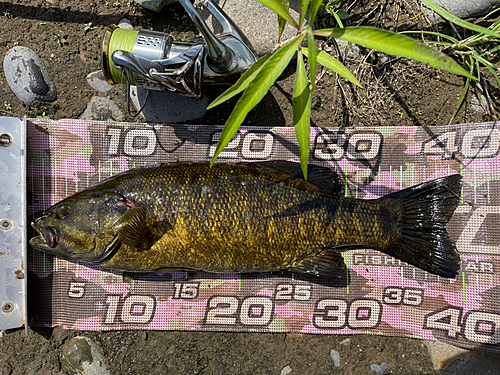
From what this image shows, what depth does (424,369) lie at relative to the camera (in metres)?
3.35

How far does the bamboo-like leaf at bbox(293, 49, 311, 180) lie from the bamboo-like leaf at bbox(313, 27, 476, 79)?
332mm

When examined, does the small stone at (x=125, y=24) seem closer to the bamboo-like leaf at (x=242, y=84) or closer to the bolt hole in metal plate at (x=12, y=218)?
the bolt hole in metal plate at (x=12, y=218)

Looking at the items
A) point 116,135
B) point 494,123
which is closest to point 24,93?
Answer: point 116,135

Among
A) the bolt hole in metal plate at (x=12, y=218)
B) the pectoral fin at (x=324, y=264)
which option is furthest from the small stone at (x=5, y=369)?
the pectoral fin at (x=324, y=264)

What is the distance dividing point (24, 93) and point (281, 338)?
348 centimetres

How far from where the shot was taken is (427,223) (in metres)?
3.01

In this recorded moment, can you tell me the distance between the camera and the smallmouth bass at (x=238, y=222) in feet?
8.97

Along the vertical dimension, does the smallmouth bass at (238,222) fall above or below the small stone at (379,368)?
above

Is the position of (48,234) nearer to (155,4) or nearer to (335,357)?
(155,4)

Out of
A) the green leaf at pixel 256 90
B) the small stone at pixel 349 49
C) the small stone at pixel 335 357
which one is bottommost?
the small stone at pixel 335 357

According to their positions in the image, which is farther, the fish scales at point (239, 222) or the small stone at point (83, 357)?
the small stone at point (83, 357)

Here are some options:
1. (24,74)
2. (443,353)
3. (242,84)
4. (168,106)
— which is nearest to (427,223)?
(443,353)

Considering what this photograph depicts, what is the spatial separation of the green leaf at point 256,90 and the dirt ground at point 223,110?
1.29 metres

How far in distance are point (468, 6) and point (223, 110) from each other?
8.36 feet
